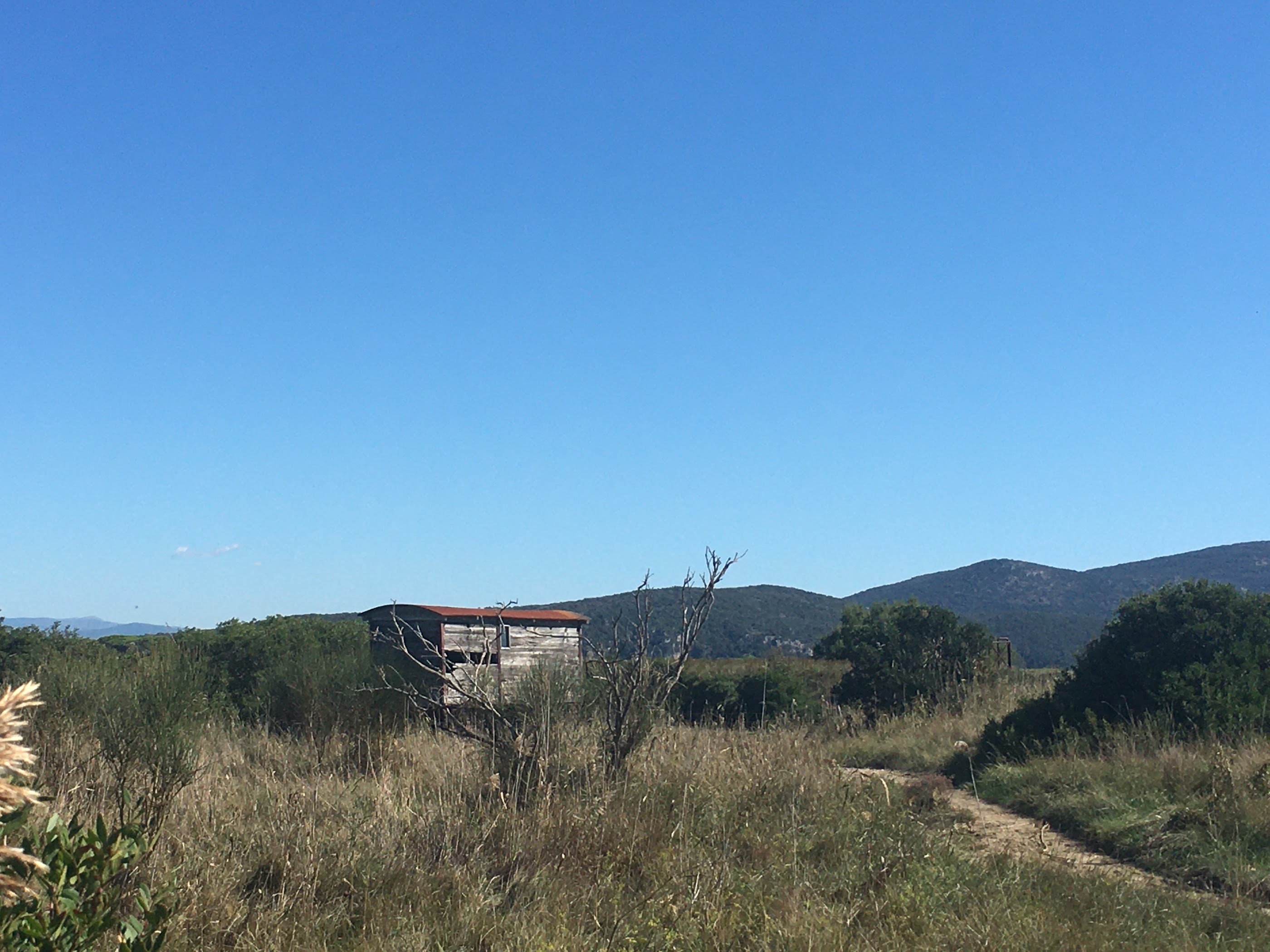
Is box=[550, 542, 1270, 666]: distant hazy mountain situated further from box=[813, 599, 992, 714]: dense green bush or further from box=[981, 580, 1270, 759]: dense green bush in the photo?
box=[981, 580, 1270, 759]: dense green bush

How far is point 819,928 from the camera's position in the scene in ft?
17.6

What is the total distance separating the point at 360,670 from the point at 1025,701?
9.34m

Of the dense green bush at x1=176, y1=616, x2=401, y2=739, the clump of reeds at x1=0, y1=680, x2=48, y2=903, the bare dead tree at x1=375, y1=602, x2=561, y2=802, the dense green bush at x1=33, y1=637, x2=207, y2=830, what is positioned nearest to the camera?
the clump of reeds at x1=0, y1=680, x2=48, y2=903

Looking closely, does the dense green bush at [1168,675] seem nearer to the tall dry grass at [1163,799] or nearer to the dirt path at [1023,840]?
the tall dry grass at [1163,799]

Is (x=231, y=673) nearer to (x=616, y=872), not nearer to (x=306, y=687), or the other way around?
(x=306, y=687)

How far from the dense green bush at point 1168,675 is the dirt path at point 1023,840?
2.06 metres

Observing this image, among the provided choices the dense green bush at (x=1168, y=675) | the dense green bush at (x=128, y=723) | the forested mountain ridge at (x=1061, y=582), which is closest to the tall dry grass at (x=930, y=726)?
the dense green bush at (x=1168, y=675)

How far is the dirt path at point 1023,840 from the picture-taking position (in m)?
7.29

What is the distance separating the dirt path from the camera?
729cm

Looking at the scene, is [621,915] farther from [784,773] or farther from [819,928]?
[784,773]

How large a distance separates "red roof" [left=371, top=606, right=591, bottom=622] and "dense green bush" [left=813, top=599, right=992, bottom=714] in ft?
17.8

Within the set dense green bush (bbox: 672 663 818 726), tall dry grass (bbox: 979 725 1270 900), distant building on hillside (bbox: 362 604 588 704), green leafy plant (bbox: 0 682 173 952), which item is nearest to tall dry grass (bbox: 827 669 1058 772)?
dense green bush (bbox: 672 663 818 726)

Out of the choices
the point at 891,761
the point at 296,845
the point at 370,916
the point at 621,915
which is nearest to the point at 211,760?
the point at 296,845

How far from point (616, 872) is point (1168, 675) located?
871cm
